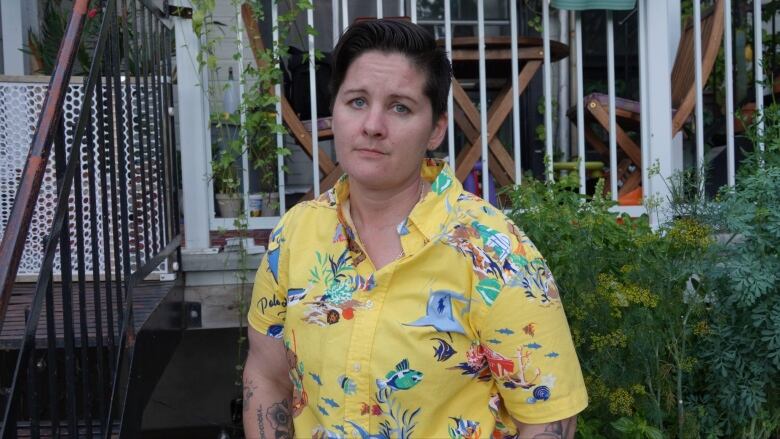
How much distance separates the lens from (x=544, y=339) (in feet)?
5.00

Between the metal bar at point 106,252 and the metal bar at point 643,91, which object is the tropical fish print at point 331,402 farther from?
the metal bar at point 643,91

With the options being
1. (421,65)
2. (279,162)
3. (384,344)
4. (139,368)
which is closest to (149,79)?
(279,162)

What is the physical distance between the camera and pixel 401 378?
1.54m

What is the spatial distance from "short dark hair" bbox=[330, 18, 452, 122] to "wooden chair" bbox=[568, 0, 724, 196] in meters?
2.41

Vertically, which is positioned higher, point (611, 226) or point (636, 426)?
point (611, 226)

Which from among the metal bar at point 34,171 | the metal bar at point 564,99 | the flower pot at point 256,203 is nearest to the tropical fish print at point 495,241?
the metal bar at point 34,171

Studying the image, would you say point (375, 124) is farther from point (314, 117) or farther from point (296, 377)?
point (314, 117)

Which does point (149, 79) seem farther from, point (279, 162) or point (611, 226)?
point (611, 226)

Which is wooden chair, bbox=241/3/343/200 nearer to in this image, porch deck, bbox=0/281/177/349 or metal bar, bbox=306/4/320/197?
metal bar, bbox=306/4/320/197

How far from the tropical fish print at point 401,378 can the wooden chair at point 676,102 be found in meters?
2.72

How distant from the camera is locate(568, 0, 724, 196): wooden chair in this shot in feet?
12.8

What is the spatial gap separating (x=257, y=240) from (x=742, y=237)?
2155 millimetres

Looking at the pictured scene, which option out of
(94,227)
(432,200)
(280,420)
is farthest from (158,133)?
(432,200)

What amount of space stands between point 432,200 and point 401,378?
39cm
